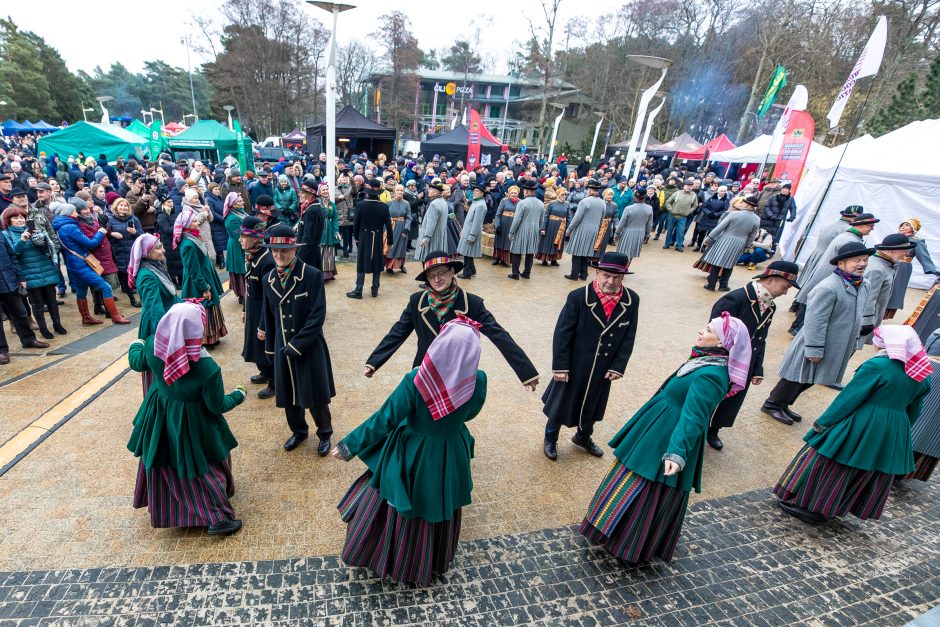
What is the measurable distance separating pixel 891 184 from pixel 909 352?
10.9m

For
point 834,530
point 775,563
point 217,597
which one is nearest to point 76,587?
point 217,597

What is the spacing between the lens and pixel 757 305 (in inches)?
171

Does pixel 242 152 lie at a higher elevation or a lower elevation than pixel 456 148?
lower

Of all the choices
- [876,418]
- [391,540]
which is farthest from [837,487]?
[391,540]

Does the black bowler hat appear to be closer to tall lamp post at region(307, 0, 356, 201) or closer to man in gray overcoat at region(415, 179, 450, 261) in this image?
man in gray overcoat at region(415, 179, 450, 261)

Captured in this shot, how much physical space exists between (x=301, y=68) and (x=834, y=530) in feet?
159

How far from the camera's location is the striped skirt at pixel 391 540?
2.79m

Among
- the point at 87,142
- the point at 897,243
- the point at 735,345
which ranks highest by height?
the point at 897,243

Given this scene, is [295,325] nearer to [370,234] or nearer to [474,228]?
[370,234]

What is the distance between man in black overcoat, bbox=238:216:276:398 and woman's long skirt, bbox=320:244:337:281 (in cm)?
307

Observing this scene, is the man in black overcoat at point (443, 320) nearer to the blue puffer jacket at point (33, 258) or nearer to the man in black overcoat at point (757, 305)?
the man in black overcoat at point (757, 305)

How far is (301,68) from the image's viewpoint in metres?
41.8

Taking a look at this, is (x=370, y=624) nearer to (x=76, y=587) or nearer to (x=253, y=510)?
(x=253, y=510)

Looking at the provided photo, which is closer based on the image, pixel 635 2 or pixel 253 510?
pixel 253 510
